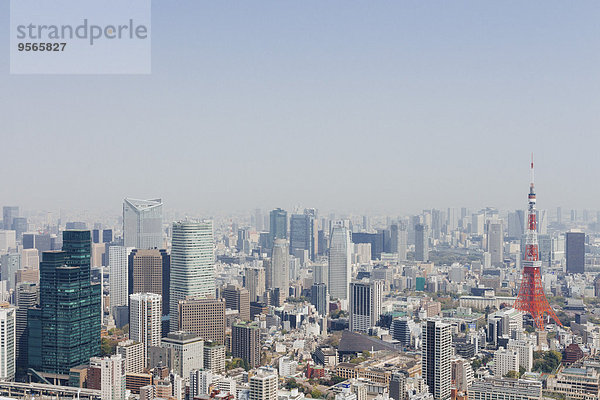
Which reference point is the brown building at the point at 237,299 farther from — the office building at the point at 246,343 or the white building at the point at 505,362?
the white building at the point at 505,362

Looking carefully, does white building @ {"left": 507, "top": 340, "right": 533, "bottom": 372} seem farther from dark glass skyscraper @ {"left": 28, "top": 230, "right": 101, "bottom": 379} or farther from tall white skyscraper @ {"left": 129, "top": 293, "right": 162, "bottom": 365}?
dark glass skyscraper @ {"left": 28, "top": 230, "right": 101, "bottom": 379}

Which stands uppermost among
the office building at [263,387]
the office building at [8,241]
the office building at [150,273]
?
the office building at [8,241]

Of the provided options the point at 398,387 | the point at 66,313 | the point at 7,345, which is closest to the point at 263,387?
the point at 398,387

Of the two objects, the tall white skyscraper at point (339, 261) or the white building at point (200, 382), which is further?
the tall white skyscraper at point (339, 261)

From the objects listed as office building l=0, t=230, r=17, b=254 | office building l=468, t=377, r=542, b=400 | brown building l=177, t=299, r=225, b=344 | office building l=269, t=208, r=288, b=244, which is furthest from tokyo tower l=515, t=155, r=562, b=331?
office building l=0, t=230, r=17, b=254

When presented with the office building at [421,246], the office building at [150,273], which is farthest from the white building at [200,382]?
the office building at [421,246]

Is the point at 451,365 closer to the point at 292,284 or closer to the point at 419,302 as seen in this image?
the point at 419,302

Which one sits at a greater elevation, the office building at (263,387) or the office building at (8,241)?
the office building at (8,241)
